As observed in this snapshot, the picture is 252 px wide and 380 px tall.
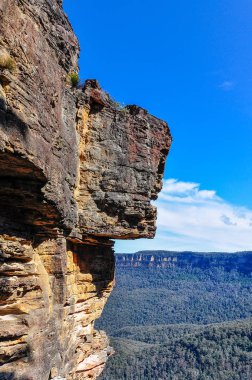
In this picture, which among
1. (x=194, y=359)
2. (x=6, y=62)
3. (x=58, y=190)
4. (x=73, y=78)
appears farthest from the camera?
(x=194, y=359)

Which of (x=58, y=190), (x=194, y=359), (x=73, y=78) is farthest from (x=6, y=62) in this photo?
(x=194, y=359)

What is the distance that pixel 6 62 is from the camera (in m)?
10.3

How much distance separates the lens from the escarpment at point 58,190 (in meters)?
11.3

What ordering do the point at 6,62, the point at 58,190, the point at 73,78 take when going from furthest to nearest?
the point at 73,78
the point at 58,190
the point at 6,62

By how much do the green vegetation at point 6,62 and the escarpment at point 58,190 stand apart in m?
0.03

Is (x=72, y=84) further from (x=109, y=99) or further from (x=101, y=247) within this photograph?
(x=101, y=247)

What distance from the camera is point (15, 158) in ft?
35.8

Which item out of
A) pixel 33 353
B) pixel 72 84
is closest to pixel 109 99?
pixel 72 84

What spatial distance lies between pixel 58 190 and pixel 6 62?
17.9ft

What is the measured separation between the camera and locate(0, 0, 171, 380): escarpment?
11.3 meters

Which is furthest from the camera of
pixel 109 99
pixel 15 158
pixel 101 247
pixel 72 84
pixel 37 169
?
pixel 101 247

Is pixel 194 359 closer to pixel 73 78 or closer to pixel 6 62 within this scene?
pixel 73 78

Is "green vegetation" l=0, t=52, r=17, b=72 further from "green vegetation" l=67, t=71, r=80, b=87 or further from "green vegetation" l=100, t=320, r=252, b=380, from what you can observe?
"green vegetation" l=100, t=320, r=252, b=380

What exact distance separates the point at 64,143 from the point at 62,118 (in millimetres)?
1198
